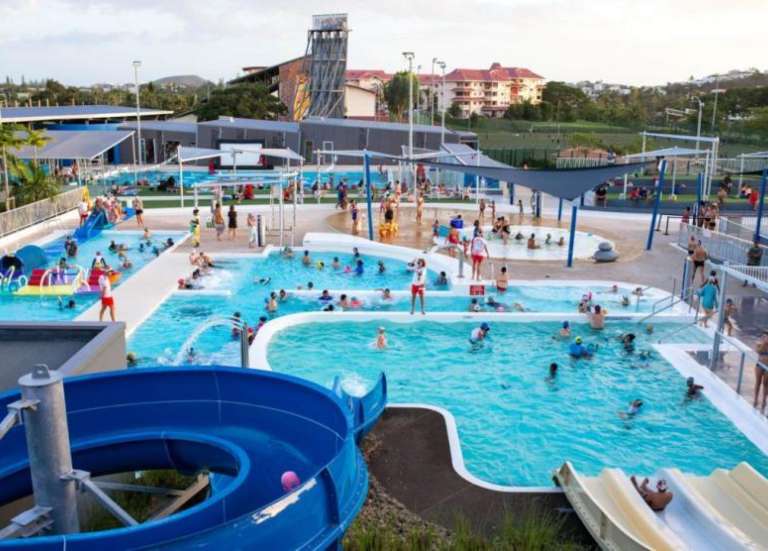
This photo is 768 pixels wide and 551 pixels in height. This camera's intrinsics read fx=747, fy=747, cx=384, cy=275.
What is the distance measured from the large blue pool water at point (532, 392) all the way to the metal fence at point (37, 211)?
12.4 metres

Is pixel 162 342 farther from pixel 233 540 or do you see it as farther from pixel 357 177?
pixel 357 177

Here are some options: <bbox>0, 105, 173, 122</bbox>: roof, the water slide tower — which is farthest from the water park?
the water slide tower

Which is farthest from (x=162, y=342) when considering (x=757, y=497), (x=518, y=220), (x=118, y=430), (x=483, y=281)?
(x=518, y=220)

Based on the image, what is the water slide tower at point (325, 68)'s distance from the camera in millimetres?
77562

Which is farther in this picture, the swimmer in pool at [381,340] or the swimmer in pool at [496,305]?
the swimmer in pool at [496,305]

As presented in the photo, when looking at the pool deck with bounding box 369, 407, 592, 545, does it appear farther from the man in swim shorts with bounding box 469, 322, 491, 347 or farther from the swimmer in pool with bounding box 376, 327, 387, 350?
the man in swim shorts with bounding box 469, 322, 491, 347

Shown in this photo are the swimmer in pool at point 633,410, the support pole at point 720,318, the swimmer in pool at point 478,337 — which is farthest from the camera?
the swimmer in pool at point 478,337

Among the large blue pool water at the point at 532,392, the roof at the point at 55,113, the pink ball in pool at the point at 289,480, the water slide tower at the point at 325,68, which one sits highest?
the water slide tower at the point at 325,68

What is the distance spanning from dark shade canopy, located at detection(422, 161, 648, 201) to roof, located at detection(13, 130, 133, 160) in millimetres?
17493

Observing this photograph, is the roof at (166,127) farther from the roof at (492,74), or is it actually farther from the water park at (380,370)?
the roof at (492,74)

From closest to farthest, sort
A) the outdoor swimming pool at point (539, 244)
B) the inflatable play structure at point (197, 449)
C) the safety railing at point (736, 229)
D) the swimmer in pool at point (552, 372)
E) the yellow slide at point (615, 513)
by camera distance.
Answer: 1. the inflatable play structure at point (197, 449)
2. the yellow slide at point (615, 513)
3. the swimmer in pool at point (552, 372)
4. the safety railing at point (736, 229)
5. the outdoor swimming pool at point (539, 244)

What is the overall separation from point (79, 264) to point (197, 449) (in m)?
16.5

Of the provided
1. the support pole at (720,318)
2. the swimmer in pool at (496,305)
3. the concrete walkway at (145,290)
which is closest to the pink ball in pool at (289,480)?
the support pole at (720,318)

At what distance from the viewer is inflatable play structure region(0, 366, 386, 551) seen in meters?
4.00
